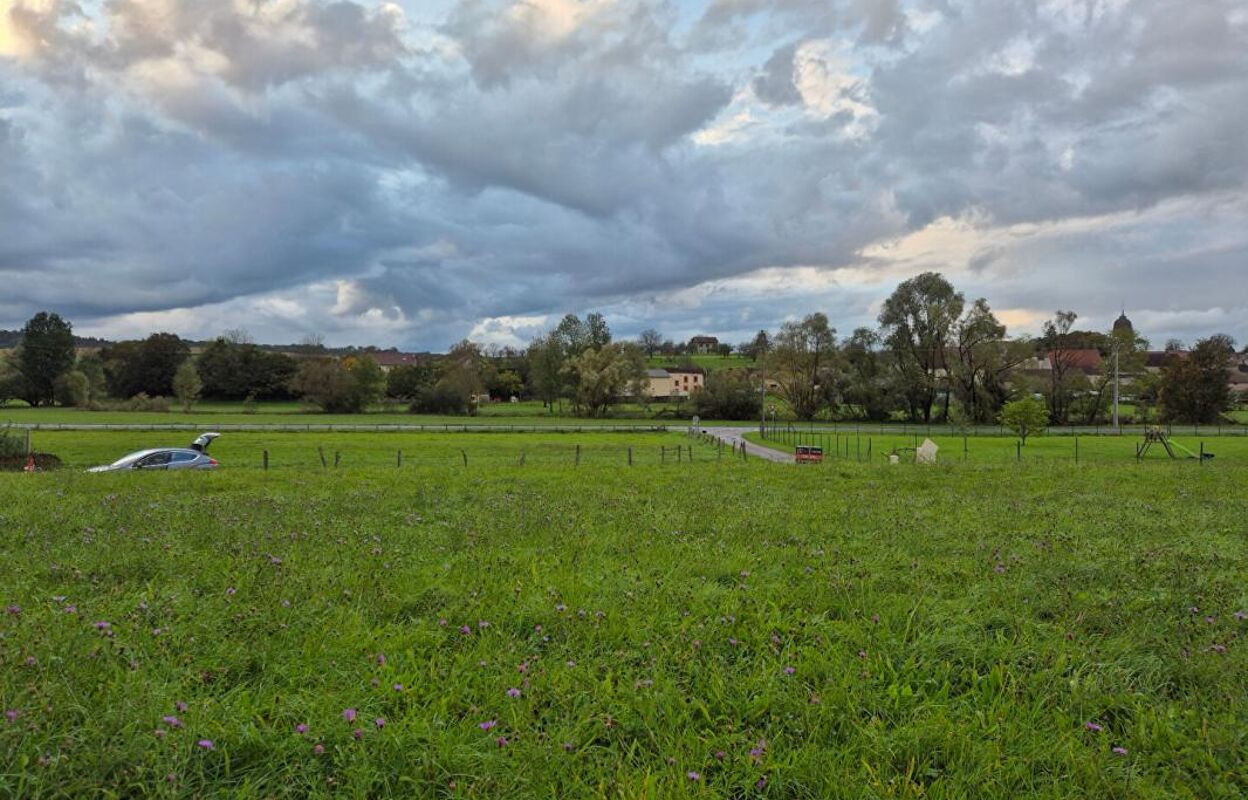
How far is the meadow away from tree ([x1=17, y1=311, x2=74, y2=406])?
402 ft

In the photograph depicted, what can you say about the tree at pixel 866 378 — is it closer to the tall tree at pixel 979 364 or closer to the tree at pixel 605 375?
the tall tree at pixel 979 364

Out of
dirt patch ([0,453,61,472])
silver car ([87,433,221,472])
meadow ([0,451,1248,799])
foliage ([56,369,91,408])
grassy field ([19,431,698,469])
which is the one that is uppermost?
foliage ([56,369,91,408])

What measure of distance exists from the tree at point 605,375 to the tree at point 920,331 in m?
33.7

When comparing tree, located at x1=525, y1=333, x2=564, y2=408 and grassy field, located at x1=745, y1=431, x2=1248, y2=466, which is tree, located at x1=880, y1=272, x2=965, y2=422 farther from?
tree, located at x1=525, y1=333, x2=564, y2=408

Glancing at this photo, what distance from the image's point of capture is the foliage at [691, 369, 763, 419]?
309ft

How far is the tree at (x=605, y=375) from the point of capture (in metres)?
92.1

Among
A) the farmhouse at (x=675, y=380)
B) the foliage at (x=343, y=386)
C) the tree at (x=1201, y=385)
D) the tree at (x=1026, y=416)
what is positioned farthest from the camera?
the farmhouse at (x=675, y=380)

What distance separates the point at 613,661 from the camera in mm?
4445

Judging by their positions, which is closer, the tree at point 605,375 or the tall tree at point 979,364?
the tall tree at point 979,364

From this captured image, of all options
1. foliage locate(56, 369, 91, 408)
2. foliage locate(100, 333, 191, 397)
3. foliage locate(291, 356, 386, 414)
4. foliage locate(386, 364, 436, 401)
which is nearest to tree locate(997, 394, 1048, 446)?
foliage locate(291, 356, 386, 414)

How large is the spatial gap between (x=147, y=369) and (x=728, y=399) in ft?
312

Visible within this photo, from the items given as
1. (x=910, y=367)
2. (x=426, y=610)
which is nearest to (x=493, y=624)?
(x=426, y=610)

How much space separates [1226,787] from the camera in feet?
10.7

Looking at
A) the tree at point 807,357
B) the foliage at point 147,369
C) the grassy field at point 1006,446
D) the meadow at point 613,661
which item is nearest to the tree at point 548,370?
the tree at point 807,357
